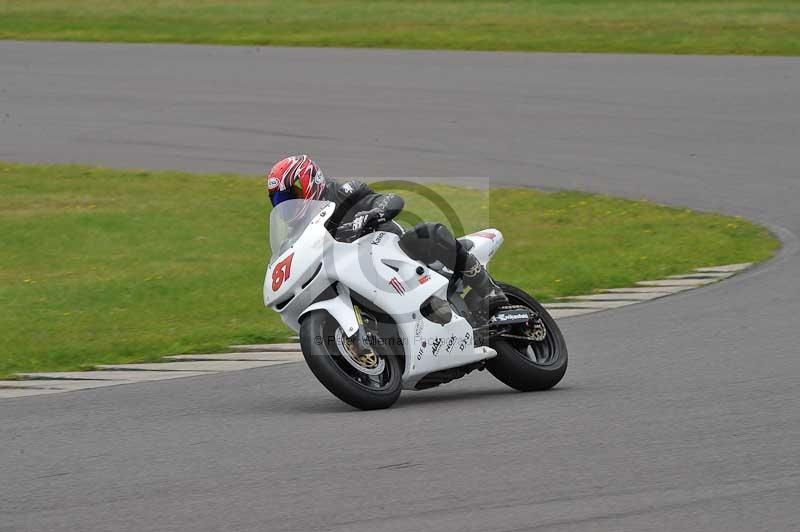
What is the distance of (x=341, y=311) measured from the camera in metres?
7.40

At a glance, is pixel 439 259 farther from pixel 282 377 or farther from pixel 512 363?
pixel 282 377

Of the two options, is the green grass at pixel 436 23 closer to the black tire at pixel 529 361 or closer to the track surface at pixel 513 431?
the track surface at pixel 513 431

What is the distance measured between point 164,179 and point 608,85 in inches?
323

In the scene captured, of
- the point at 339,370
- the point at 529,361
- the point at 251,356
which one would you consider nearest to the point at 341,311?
the point at 339,370

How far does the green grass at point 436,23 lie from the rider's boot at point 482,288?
1761 cm

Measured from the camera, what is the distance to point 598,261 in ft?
40.0

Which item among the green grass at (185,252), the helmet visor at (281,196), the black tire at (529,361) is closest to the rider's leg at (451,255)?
the black tire at (529,361)

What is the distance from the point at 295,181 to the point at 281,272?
51 cm

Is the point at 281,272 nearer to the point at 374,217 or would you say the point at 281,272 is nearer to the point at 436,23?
the point at 374,217

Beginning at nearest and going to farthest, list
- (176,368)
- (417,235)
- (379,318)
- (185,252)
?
(379,318)
(417,235)
(176,368)
(185,252)

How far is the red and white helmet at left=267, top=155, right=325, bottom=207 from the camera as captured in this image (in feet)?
24.7

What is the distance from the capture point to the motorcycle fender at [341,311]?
24.0ft

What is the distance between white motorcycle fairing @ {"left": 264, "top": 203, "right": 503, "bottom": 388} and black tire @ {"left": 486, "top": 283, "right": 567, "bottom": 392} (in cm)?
14

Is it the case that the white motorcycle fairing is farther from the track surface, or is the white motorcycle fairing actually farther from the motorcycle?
the track surface
